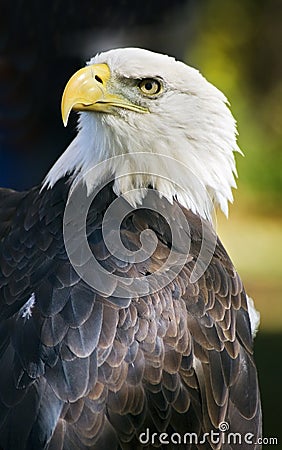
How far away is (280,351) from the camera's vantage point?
4.00 m

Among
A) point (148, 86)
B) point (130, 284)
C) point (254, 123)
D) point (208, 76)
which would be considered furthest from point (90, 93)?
point (254, 123)

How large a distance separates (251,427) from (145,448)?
0.36 meters

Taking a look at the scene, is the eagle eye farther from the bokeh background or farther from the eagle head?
the bokeh background

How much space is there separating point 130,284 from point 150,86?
475 millimetres

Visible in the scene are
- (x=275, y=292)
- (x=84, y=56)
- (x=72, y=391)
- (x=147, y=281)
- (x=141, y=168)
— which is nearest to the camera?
(x=72, y=391)

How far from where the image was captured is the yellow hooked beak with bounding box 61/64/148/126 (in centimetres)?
198

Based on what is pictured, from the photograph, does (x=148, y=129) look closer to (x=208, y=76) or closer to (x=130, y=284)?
(x=130, y=284)

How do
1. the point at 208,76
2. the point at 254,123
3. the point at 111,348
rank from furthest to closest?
1. the point at 254,123
2. the point at 208,76
3. the point at 111,348

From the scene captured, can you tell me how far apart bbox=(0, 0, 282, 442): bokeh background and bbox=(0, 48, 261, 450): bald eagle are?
1361 mm

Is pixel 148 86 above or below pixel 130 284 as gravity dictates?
above

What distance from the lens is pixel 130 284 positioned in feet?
6.38

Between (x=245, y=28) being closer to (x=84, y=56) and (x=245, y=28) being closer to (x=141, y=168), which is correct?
(x=84, y=56)

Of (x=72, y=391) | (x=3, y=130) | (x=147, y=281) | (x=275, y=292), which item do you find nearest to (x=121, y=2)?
(x=3, y=130)

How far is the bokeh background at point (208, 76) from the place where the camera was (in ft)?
11.6
